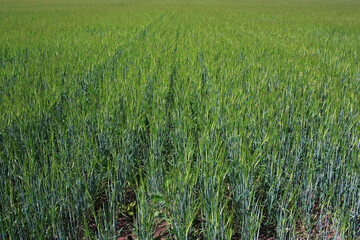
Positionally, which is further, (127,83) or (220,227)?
(127,83)

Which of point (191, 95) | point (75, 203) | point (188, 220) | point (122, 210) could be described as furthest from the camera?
point (191, 95)

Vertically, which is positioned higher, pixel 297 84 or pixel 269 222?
pixel 297 84

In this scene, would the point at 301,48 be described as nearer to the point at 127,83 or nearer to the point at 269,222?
the point at 127,83

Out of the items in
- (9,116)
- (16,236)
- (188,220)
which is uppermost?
(9,116)

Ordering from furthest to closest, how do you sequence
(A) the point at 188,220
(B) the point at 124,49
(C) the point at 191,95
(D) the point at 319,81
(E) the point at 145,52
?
1. (B) the point at 124,49
2. (E) the point at 145,52
3. (D) the point at 319,81
4. (C) the point at 191,95
5. (A) the point at 188,220

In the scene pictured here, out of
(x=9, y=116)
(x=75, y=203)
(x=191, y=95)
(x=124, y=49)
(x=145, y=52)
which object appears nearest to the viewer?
(x=75, y=203)

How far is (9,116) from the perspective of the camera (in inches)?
67.7

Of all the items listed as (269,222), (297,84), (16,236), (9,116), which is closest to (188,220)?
(269,222)

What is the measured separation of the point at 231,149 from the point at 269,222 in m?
0.40

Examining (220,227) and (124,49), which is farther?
(124,49)

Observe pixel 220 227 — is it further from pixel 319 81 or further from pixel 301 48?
pixel 301 48

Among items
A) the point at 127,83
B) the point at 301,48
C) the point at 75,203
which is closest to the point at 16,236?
Result: the point at 75,203

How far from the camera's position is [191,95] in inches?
95.3

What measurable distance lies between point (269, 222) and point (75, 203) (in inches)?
35.7
